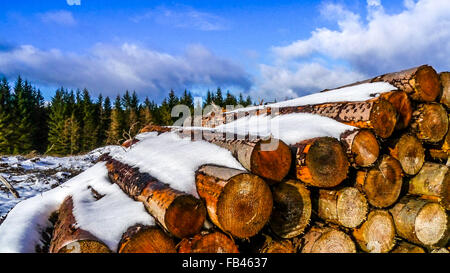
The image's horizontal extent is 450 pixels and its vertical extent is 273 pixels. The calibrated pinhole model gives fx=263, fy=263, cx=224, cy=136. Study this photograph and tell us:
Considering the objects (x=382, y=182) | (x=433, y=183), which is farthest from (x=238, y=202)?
(x=433, y=183)

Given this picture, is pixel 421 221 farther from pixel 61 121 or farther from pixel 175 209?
pixel 61 121

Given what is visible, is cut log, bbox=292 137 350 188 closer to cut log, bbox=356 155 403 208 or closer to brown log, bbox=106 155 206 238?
cut log, bbox=356 155 403 208

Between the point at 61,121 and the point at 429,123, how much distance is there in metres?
41.4

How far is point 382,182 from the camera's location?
302 centimetres

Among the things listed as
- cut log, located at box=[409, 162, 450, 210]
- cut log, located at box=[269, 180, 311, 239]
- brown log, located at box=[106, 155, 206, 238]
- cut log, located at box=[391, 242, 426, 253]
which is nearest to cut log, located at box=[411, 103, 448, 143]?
cut log, located at box=[409, 162, 450, 210]

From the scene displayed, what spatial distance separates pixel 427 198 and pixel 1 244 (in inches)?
192

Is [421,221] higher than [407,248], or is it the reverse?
[421,221]

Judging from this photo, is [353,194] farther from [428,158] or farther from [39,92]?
[39,92]

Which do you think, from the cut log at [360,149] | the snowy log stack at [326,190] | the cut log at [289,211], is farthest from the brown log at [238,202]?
the cut log at [360,149]

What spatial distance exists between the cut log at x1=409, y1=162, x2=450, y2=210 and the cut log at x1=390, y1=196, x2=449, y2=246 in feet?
0.44

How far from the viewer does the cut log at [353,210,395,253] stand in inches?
117

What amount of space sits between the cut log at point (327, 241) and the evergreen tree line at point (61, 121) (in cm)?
3044

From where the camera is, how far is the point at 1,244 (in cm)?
250
